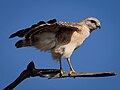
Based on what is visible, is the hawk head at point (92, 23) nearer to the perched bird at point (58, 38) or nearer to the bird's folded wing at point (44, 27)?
the perched bird at point (58, 38)

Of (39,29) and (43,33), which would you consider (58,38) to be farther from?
(39,29)

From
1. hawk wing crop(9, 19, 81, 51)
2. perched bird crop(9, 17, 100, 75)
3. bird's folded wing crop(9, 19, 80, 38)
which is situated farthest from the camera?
perched bird crop(9, 17, 100, 75)

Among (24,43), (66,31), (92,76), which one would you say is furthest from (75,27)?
(92,76)

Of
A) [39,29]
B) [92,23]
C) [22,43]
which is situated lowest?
[22,43]

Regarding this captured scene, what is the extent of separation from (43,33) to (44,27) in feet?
2.14

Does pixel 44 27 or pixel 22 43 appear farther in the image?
pixel 22 43

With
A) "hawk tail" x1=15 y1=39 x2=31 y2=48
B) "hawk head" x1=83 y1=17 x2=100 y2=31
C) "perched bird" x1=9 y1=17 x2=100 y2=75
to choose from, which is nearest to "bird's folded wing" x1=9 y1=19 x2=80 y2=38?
"perched bird" x1=9 y1=17 x2=100 y2=75

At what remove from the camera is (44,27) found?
7.35 metres

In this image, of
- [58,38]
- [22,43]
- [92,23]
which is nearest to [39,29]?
[22,43]

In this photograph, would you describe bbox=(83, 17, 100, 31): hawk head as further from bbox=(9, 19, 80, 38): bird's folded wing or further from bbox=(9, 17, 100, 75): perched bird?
bbox=(9, 19, 80, 38): bird's folded wing

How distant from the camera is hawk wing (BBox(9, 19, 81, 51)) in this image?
22.7 feet

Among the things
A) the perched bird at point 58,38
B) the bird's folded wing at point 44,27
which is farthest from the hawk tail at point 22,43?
the bird's folded wing at point 44,27

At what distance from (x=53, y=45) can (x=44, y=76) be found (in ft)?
6.73

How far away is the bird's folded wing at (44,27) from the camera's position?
683 cm
